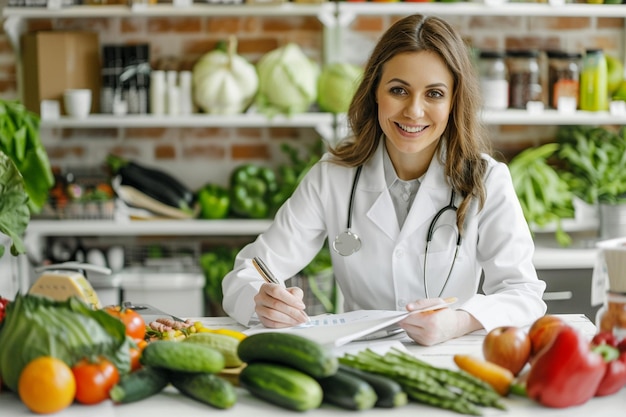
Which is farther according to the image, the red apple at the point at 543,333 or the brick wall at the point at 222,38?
the brick wall at the point at 222,38

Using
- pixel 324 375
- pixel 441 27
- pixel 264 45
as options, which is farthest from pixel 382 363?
pixel 264 45

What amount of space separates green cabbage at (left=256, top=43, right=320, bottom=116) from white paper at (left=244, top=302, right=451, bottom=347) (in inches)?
71.0

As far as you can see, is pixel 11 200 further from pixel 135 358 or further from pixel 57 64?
pixel 57 64

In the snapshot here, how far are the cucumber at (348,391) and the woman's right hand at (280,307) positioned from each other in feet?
1.41

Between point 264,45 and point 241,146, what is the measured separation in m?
0.47

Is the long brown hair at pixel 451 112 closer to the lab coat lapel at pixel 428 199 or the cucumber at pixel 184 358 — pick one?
the lab coat lapel at pixel 428 199

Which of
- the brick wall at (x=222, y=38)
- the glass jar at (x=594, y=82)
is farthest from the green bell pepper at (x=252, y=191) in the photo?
the glass jar at (x=594, y=82)

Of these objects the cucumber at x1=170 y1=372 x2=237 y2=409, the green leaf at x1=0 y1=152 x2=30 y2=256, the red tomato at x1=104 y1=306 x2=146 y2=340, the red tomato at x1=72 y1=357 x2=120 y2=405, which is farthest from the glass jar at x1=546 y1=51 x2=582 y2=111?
the red tomato at x1=72 y1=357 x2=120 y2=405

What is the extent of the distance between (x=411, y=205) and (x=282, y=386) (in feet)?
3.42

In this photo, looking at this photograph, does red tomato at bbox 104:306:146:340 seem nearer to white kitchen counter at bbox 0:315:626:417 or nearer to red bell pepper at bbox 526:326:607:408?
white kitchen counter at bbox 0:315:626:417

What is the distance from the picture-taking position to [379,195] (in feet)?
7.72

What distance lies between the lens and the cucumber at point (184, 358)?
1462 mm

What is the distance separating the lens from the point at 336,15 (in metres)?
3.63

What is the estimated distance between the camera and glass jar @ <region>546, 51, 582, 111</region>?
12.0 ft
